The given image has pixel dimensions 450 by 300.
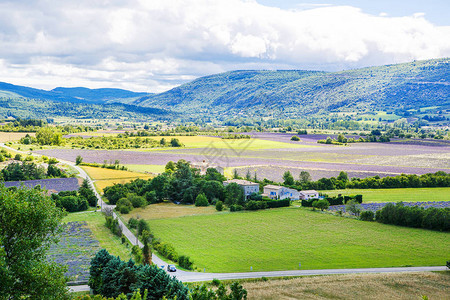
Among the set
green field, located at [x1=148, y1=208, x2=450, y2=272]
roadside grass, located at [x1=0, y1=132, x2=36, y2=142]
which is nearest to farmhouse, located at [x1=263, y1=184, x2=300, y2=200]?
green field, located at [x1=148, y1=208, x2=450, y2=272]

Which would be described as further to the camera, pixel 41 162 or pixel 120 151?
pixel 120 151

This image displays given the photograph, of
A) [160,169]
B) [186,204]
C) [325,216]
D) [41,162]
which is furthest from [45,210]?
[41,162]

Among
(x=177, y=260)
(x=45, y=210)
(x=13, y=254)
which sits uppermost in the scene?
(x=45, y=210)

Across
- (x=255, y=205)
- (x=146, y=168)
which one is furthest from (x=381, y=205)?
(x=146, y=168)

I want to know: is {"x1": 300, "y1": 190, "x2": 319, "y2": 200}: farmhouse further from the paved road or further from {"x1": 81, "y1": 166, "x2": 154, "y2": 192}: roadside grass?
the paved road

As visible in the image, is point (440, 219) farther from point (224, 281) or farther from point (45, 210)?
point (45, 210)
